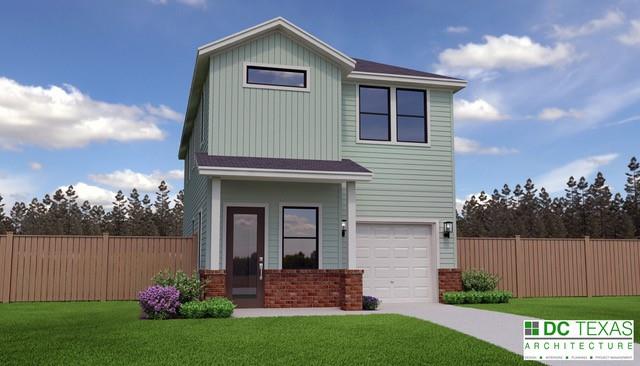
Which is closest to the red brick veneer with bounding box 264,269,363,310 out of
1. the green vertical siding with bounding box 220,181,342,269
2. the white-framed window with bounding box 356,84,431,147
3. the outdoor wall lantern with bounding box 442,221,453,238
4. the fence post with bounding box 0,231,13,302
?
the green vertical siding with bounding box 220,181,342,269

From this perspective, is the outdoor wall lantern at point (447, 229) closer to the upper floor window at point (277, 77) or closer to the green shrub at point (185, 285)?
the upper floor window at point (277, 77)

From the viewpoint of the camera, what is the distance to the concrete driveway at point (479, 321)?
28.5 ft

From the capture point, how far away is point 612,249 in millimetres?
19438

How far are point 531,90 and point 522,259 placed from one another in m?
6.16

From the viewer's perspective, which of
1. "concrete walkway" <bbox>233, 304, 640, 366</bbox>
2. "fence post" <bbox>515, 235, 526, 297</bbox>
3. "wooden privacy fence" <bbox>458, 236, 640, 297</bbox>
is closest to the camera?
"concrete walkway" <bbox>233, 304, 640, 366</bbox>

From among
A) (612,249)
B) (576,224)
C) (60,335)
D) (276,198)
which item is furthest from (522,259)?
(576,224)

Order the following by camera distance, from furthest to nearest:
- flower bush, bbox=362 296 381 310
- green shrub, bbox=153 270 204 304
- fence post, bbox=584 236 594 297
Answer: fence post, bbox=584 236 594 297
flower bush, bbox=362 296 381 310
green shrub, bbox=153 270 204 304

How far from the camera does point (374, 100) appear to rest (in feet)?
52.0

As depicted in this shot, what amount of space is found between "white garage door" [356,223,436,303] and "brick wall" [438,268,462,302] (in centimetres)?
24

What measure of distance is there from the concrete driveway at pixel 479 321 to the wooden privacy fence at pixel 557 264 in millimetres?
3843

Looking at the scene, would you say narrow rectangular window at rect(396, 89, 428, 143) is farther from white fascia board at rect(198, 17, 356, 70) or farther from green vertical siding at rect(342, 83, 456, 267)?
white fascia board at rect(198, 17, 356, 70)

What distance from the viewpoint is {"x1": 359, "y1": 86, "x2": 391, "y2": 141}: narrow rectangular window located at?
15656 mm

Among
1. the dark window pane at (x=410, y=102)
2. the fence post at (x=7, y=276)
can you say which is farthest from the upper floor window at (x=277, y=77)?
the fence post at (x=7, y=276)

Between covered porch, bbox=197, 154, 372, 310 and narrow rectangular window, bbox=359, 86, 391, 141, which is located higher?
narrow rectangular window, bbox=359, 86, 391, 141
